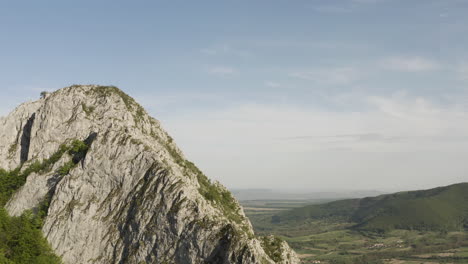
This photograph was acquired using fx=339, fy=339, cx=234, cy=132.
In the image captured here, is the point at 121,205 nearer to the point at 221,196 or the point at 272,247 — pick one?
the point at 221,196

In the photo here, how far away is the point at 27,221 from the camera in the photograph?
279ft

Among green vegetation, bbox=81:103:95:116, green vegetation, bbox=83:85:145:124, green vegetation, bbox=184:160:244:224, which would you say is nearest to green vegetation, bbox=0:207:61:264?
green vegetation, bbox=81:103:95:116

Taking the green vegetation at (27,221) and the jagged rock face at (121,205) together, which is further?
the green vegetation at (27,221)

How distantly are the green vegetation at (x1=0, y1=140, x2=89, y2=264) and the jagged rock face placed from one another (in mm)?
2392

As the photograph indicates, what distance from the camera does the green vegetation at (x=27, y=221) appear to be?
256ft

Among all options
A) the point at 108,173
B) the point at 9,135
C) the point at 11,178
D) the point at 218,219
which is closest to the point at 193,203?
the point at 218,219

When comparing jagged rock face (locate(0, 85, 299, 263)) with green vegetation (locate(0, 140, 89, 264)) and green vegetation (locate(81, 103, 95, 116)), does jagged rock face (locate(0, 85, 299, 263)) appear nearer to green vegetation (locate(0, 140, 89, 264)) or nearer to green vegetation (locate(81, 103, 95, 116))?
green vegetation (locate(81, 103, 95, 116))

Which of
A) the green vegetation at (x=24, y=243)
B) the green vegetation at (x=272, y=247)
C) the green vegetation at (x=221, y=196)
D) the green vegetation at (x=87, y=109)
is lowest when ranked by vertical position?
the green vegetation at (x=272, y=247)

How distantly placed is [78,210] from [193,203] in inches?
1212

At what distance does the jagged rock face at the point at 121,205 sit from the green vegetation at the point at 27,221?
239 cm

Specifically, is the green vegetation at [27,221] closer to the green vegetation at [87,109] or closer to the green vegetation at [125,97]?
the green vegetation at [87,109]

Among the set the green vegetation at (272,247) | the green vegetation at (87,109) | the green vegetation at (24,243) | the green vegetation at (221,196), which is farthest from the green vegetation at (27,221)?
the green vegetation at (272,247)

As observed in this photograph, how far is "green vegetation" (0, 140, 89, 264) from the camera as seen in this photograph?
256 feet

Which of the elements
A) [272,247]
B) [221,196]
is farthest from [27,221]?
[272,247]
